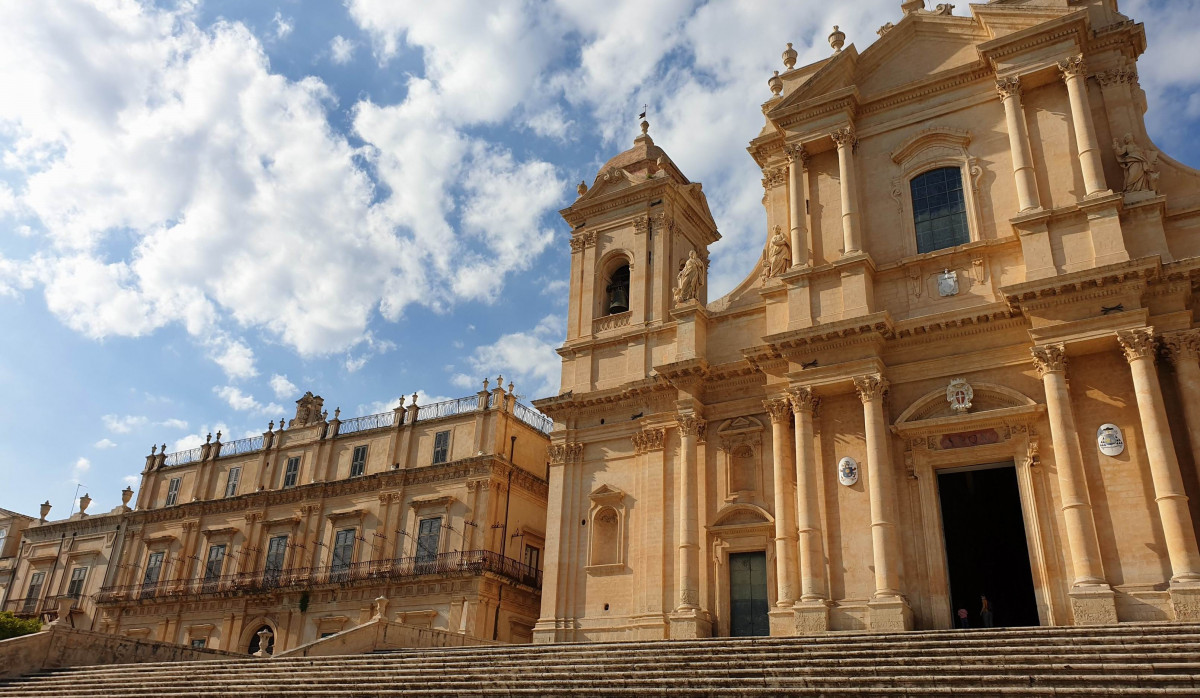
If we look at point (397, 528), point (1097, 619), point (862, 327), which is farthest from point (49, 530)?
point (1097, 619)

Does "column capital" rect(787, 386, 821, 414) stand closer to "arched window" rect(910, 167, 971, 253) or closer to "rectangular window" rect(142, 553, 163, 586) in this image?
"arched window" rect(910, 167, 971, 253)

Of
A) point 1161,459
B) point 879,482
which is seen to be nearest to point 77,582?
point 879,482

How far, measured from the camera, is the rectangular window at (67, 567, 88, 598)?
134ft

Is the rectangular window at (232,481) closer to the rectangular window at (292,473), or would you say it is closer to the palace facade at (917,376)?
the rectangular window at (292,473)

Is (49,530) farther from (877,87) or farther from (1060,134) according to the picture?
(1060,134)

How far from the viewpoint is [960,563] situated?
20.6 m

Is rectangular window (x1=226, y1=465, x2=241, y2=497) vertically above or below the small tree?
above

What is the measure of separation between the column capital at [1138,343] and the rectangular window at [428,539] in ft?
73.6

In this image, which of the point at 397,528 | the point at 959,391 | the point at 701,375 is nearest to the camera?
the point at 959,391

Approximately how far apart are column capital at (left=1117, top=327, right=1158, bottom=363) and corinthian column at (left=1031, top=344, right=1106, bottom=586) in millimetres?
1040

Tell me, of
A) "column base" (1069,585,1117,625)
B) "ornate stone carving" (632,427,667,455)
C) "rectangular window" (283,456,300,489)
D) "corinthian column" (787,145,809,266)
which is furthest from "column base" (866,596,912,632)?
"rectangular window" (283,456,300,489)

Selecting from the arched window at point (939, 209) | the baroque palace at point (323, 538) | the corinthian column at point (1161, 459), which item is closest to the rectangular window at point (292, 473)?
the baroque palace at point (323, 538)

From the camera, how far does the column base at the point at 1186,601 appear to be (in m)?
15.0

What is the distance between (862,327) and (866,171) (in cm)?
487
